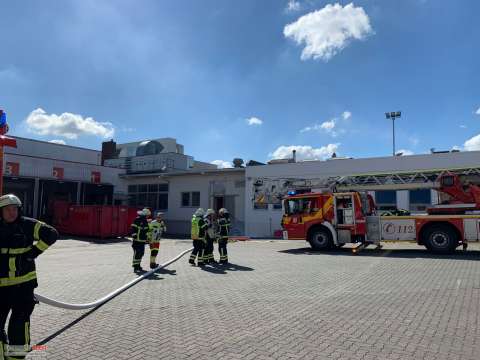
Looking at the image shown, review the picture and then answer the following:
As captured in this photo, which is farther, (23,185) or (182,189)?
(182,189)

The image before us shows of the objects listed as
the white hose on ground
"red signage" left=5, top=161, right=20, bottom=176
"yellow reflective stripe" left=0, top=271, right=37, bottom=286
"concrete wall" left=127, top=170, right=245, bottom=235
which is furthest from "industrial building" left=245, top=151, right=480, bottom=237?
"red signage" left=5, top=161, right=20, bottom=176

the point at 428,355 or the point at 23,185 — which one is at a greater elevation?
the point at 23,185

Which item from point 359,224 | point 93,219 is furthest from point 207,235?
point 93,219

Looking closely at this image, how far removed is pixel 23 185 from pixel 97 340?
1040 inches

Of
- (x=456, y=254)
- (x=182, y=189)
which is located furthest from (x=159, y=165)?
(x=456, y=254)

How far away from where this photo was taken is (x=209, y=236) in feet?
38.6

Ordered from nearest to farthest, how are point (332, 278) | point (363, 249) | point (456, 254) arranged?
1. point (332, 278)
2. point (456, 254)
3. point (363, 249)

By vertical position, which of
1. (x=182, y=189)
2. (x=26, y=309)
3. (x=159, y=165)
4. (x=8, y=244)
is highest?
(x=159, y=165)

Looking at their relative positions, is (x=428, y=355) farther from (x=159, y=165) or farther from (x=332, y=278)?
(x=159, y=165)

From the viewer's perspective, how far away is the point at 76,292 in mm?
7727

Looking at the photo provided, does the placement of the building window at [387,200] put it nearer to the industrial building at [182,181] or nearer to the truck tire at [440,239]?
the industrial building at [182,181]

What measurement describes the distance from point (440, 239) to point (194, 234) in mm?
8682

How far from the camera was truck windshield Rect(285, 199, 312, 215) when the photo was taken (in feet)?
52.0

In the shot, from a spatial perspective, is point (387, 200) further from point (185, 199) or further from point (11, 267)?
point (11, 267)
